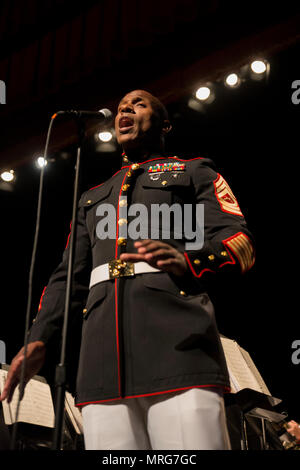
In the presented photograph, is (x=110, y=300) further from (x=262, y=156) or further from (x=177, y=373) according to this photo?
(x=262, y=156)

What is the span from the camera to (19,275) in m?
5.29

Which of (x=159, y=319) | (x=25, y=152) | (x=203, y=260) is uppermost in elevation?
(x=25, y=152)

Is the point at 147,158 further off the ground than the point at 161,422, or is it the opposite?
the point at 147,158

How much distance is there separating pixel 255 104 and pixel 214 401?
11.6 ft

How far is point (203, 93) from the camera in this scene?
424 cm

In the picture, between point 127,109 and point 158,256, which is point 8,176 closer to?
point 127,109

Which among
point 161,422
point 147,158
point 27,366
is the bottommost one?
point 161,422

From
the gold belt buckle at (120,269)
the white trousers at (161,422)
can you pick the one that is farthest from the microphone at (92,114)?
the white trousers at (161,422)

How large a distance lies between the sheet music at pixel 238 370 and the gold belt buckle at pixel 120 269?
1.24m

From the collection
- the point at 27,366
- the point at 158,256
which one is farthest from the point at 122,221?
the point at 27,366

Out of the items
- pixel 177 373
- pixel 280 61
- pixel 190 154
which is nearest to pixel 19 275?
pixel 190 154

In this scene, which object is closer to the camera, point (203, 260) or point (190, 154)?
point (203, 260)

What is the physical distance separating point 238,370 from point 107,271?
1377mm

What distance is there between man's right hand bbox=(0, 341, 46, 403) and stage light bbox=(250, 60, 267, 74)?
311 cm
